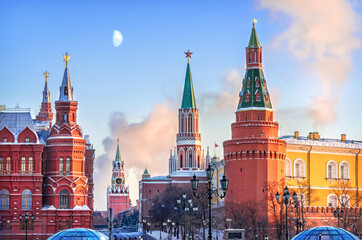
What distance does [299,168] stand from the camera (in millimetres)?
115688

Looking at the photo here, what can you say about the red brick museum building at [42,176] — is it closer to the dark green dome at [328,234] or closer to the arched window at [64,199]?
the arched window at [64,199]

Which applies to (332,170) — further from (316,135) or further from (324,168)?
(316,135)

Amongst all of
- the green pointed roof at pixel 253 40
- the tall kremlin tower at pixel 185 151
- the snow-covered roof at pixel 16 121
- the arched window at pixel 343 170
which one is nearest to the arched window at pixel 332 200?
the arched window at pixel 343 170

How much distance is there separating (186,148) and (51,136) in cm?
4633

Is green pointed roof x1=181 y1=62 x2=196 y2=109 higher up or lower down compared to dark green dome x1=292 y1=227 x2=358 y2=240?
higher up

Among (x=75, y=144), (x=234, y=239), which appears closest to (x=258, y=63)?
(x=75, y=144)

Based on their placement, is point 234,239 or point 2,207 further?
point 2,207

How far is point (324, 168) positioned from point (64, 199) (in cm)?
3749

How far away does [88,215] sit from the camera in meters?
103

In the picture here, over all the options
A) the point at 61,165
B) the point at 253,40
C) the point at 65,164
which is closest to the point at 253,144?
the point at 253,40

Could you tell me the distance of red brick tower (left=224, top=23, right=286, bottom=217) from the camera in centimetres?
10744

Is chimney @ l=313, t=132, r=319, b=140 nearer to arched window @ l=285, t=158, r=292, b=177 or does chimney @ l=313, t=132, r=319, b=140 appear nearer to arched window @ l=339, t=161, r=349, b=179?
arched window @ l=339, t=161, r=349, b=179

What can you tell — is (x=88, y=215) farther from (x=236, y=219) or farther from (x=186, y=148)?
(x=186, y=148)

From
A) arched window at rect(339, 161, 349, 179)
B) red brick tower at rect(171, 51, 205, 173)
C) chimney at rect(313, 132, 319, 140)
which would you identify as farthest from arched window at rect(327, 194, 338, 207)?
red brick tower at rect(171, 51, 205, 173)
